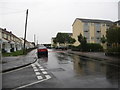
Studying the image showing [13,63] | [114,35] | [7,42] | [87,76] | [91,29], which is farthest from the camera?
[91,29]

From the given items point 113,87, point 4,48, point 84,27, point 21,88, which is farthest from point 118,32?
point 84,27

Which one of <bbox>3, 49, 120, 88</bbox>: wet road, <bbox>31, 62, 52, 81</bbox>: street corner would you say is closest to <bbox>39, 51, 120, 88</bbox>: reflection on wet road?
<bbox>3, 49, 120, 88</bbox>: wet road

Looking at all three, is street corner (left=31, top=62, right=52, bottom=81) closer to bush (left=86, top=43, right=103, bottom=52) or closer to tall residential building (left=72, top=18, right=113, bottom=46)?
bush (left=86, top=43, right=103, bottom=52)

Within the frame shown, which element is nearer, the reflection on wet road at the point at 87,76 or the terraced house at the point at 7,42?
the reflection on wet road at the point at 87,76

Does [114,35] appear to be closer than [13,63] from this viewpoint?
No

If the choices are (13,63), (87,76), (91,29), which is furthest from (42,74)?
(91,29)

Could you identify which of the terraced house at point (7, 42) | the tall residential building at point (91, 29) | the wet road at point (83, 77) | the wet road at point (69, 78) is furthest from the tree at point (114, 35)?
the tall residential building at point (91, 29)

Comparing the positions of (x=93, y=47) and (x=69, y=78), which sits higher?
(x=93, y=47)

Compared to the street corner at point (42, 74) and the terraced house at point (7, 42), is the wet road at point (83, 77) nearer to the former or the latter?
the street corner at point (42, 74)

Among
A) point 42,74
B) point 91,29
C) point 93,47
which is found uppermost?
point 91,29

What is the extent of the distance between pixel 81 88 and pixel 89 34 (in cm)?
5053

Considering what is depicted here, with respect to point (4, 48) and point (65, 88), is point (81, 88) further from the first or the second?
point (4, 48)

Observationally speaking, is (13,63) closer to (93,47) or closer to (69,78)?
(69,78)

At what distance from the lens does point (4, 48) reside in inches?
1447
